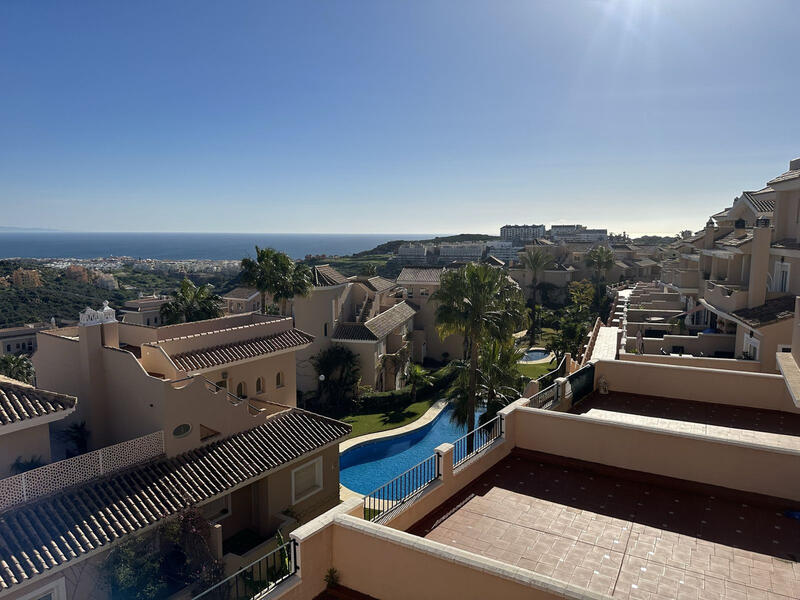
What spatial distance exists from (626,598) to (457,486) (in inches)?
147

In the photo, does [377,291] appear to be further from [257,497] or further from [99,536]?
[99,536]

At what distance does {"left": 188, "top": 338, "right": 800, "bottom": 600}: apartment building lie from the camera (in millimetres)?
6844

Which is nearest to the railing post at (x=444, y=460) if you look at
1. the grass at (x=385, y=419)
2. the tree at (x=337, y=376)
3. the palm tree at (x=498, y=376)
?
the palm tree at (x=498, y=376)

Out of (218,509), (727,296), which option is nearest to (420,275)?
(727,296)

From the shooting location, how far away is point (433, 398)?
37.8 meters

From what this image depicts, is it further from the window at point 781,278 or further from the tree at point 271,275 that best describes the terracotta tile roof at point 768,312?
the tree at point 271,275

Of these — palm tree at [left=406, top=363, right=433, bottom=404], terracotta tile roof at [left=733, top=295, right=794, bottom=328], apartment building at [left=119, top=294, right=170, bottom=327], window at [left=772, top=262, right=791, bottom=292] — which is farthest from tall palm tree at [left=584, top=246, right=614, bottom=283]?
apartment building at [left=119, top=294, right=170, bottom=327]

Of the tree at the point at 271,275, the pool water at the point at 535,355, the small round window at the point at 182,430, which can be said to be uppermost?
the tree at the point at 271,275

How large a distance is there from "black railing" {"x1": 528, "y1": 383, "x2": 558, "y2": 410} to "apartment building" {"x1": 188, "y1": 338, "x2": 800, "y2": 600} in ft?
0.18

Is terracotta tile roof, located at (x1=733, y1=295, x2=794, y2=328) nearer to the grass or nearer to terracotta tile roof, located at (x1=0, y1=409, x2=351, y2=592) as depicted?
terracotta tile roof, located at (x1=0, y1=409, x2=351, y2=592)

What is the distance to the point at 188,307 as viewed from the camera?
107ft

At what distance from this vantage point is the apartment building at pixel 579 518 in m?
6.84

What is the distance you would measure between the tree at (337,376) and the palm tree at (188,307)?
26.2 feet

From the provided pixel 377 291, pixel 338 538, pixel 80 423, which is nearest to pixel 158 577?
pixel 80 423
